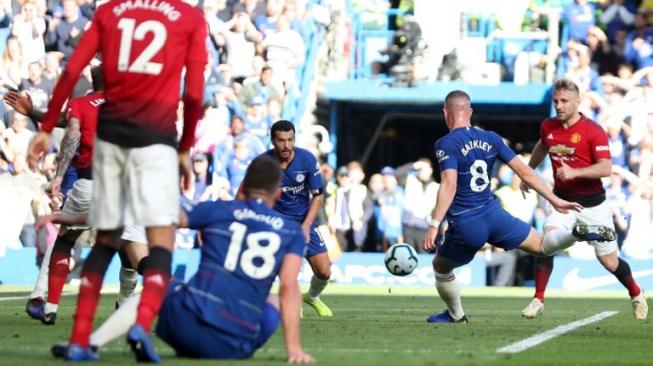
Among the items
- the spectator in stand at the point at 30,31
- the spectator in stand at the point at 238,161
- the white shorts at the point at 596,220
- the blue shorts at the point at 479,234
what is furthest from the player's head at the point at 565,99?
the spectator in stand at the point at 30,31

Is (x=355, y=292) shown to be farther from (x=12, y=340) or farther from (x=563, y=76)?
(x=12, y=340)

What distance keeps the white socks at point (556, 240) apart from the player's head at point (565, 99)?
1.11 metres

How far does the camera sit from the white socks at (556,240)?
14305 millimetres

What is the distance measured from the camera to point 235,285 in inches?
344

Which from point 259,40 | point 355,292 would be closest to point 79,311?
point 355,292

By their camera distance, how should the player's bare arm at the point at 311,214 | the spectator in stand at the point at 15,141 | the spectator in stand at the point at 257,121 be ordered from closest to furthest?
the player's bare arm at the point at 311,214, the spectator in stand at the point at 15,141, the spectator in stand at the point at 257,121

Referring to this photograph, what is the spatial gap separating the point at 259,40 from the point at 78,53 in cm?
1886

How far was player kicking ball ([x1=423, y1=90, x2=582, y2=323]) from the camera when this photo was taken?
43.6 feet

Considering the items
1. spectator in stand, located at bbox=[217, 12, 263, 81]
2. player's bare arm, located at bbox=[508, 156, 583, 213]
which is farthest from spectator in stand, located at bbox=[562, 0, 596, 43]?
player's bare arm, located at bbox=[508, 156, 583, 213]

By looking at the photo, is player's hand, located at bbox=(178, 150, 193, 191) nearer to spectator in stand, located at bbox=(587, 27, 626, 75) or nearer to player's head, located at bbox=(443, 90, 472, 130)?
player's head, located at bbox=(443, 90, 472, 130)

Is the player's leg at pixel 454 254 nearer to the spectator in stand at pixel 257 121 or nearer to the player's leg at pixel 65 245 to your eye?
the player's leg at pixel 65 245

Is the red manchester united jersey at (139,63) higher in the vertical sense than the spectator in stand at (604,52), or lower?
higher

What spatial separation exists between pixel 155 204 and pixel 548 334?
480cm

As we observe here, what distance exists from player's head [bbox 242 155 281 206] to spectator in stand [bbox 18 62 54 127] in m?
16.9
